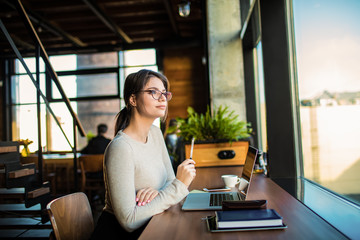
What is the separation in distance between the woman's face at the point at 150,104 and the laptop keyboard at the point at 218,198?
20.3 inches

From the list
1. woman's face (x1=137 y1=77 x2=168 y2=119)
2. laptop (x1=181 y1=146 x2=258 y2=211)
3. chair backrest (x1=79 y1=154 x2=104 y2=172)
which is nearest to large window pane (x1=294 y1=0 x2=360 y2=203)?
laptop (x1=181 y1=146 x2=258 y2=211)

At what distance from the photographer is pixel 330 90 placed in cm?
156

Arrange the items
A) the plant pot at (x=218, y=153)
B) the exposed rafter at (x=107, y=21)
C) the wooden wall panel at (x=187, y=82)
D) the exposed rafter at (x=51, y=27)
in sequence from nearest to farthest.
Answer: the plant pot at (x=218, y=153) → the exposed rafter at (x=107, y=21) → the exposed rafter at (x=51, y=27) → the wooden wall panel at (x=187, y=82)

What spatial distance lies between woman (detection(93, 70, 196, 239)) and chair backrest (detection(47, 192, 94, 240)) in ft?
0.25

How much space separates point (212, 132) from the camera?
2768 millimetres

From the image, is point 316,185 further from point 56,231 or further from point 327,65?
point 56,231

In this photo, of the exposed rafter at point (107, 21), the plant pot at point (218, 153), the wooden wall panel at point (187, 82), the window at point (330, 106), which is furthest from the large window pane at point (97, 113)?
the window at point (330, 106)

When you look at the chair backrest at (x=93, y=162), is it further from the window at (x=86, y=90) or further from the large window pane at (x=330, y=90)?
the window at (x=86, y=90)

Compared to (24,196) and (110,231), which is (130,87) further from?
(24,196)

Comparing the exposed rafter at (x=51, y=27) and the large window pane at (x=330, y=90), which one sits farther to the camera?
the exposed rafter at (x=51, y=27)

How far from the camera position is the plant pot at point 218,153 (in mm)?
2609

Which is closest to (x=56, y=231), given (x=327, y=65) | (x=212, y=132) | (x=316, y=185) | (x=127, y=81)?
(x=127, y=81)

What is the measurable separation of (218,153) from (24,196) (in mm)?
2076

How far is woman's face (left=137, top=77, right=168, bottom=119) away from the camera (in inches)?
63.8
